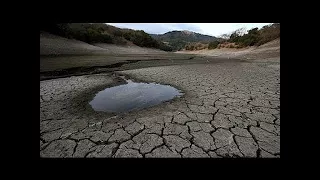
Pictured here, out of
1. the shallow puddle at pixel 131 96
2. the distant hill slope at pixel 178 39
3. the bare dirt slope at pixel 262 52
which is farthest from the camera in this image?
the distant hill slope at pixel 178 39

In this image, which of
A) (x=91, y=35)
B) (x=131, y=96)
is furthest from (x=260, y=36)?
(x=131, y=96)

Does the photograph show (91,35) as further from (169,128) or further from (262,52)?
(169,128)

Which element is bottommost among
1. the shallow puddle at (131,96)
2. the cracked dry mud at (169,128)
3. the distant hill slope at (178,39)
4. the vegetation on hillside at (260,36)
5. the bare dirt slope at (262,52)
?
the cracked dry mud at (169,128)

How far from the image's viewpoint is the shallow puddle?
3.02 meters

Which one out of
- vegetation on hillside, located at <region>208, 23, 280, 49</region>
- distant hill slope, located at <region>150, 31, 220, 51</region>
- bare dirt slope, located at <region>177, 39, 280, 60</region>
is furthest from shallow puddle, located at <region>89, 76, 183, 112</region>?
distant hill slope, located at <region>150, 31, 220, 51</region>

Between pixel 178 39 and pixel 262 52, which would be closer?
pixel 262 52

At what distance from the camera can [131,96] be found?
3574mm

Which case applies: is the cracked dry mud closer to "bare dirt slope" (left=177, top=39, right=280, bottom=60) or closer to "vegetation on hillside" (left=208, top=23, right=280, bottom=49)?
"bare dirt slope" (left=177, top=39, right=280, bottom=60)

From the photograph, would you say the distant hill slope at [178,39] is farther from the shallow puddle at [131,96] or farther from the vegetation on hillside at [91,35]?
the shallow puddle at [131,96]

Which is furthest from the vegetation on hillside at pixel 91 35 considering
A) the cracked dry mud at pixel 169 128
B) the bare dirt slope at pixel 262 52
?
the bare dirt slope at pixel 262 52

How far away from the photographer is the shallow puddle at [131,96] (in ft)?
9.91
